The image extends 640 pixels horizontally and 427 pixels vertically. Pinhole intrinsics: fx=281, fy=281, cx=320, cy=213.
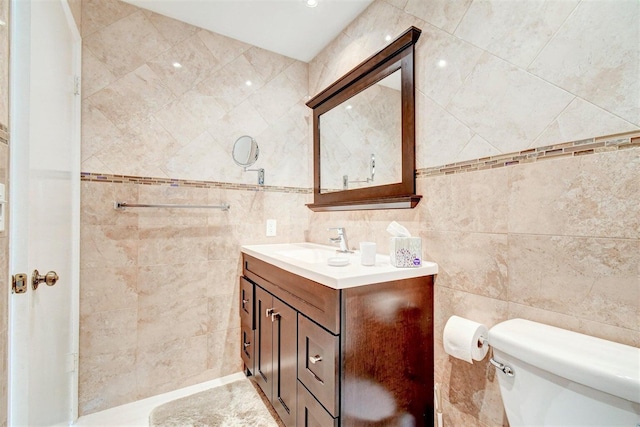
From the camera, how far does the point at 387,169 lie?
1.52 metres

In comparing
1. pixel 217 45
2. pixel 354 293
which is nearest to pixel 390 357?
pixel 354 293

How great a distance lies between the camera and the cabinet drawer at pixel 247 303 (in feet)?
5.74

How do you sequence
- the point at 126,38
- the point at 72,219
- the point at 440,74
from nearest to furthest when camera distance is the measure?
1. the point at 440,74
2. the point at 72,219
3. the point at 126,38

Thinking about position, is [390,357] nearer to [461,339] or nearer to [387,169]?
[461,339]

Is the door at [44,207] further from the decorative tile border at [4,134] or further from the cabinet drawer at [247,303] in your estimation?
the cabinet drawer at [247,303]

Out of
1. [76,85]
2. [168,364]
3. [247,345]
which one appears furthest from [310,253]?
[76,85]

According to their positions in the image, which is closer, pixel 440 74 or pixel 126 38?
pixel 440 74

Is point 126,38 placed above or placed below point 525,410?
above

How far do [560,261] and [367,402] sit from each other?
808 mm

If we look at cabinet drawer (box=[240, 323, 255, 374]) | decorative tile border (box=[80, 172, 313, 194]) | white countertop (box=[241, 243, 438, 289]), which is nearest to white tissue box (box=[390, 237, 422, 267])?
white countertop (box=[241, 243, 438, 289])

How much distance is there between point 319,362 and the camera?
42.4 inches

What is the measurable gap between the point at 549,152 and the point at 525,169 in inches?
3.2

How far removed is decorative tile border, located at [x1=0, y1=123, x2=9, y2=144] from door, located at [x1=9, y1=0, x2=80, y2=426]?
4 centimetres

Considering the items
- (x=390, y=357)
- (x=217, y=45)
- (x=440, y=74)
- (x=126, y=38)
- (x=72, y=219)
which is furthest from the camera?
(x=217, y=45)
